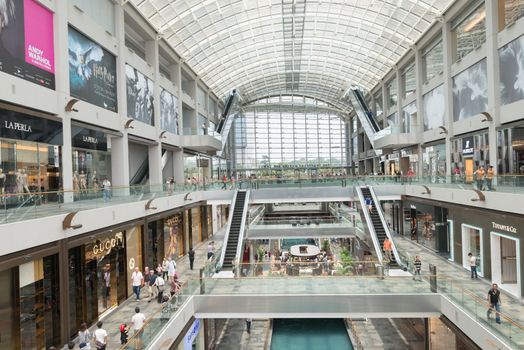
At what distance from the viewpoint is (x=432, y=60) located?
33562mm

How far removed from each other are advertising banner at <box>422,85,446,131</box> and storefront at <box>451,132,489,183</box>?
3.08 metres

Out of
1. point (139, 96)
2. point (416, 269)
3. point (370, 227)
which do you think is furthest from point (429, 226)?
point (139, 96)

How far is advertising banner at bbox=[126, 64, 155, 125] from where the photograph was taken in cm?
2550

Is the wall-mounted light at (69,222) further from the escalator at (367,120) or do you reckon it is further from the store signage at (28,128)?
the escalator at (367,120)

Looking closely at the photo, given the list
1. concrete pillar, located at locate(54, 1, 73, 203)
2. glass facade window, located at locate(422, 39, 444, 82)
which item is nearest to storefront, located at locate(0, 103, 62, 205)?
concrete pillar, located at locate(54, 1, 73, 203)

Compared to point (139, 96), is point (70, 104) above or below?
below

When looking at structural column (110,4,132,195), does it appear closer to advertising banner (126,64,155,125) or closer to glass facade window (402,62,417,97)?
advertising banner (126,64,155,125)

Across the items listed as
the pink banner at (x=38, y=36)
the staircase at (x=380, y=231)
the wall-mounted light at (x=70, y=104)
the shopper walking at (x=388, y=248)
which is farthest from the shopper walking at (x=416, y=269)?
the pink banner at (x=38, y=36)

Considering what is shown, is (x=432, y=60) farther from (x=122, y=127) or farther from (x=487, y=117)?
(x=122, y=127)

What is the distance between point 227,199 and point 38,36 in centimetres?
1847

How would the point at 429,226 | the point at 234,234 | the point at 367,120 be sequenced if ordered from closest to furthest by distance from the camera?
1. the point at 234,234
2. the point at 429,226
3. the point at 367,120

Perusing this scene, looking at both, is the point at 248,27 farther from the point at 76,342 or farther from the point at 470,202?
the point at 76,342

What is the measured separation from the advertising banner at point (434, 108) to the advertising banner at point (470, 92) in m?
2.30

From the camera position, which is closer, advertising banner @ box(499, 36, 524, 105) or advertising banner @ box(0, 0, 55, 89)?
advertising banner @ box(0, 0, 55, 89)
